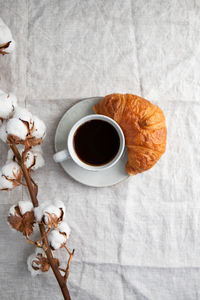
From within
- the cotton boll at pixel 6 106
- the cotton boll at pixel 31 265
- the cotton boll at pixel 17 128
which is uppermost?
the cotton boll at pixel 6 106

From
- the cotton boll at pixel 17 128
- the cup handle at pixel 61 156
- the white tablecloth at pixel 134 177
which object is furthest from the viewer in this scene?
the white tablecloth at pixel 134 177

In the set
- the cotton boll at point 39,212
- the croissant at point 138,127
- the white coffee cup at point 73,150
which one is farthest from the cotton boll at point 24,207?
the croissant at point 138,127

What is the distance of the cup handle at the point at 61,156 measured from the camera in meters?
0.67

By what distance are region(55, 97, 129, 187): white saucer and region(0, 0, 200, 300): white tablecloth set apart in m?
0.04

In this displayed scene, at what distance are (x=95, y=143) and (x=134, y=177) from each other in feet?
0.50

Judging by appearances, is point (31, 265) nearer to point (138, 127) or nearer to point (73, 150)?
point (73, 150)

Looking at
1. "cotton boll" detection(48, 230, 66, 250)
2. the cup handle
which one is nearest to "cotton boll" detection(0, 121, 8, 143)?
the cup handle

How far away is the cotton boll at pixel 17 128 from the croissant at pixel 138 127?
22 centimetres

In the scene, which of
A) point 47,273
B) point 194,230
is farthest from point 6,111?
point 194,230

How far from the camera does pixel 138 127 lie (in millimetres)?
691

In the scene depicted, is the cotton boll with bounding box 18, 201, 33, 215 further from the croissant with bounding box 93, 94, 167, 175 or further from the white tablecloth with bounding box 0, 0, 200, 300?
the croissant with bounding box 93, 94, 167, 175

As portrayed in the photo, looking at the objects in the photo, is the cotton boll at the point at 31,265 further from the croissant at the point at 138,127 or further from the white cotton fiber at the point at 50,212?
the croissant at the point at 138,127

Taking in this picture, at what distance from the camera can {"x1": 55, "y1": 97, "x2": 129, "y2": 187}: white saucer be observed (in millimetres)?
734

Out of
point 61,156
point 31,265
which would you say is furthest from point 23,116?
point 31,265
